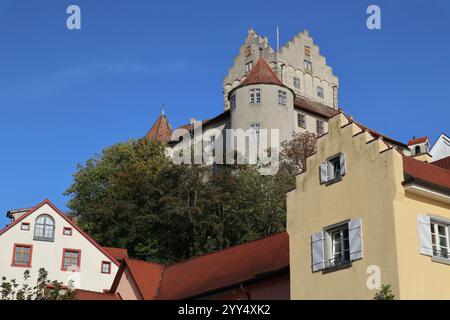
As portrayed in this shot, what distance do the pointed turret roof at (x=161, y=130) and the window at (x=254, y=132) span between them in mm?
17021

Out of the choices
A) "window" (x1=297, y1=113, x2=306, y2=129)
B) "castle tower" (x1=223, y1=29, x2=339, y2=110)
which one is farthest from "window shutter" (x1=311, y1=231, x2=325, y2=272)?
"castle tower" (x1=223, y1=29, x2=339, y2=110)

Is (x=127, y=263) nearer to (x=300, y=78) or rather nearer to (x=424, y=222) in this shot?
(x=424, y=222)

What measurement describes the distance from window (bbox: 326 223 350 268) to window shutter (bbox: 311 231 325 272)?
0.72ft

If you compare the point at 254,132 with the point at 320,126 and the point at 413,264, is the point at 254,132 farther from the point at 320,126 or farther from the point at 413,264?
the point at 413,264

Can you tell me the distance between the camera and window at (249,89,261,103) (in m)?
74.0

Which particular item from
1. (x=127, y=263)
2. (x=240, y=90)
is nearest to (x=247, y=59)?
(x=240, y=90)

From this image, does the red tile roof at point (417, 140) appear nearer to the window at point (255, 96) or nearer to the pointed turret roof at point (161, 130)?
the window at point (255, 96)

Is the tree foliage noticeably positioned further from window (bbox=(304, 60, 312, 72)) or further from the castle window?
window (bbox=(304, 60, 312, 72))

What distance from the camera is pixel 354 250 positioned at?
24047 millimetres

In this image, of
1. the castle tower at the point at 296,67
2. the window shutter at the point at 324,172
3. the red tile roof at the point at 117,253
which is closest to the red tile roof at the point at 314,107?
the castle tower at the point at 296,67

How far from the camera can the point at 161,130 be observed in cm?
9144

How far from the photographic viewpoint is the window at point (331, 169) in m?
25.9

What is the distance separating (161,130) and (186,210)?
134 ft
